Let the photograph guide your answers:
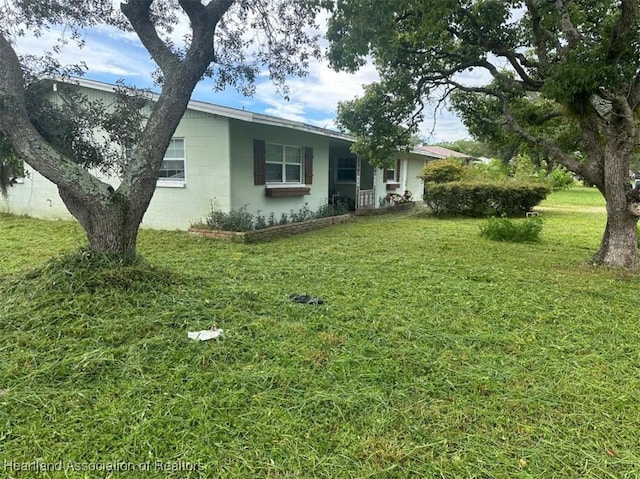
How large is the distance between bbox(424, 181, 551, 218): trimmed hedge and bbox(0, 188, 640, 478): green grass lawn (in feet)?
28.8

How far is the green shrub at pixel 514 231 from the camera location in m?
8.90

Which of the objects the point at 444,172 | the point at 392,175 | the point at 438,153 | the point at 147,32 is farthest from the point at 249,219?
the point at 438,153

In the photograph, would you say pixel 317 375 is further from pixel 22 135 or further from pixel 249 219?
pixel 249 219

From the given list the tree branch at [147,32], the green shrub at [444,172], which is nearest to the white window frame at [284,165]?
the tree branch at [147,32]

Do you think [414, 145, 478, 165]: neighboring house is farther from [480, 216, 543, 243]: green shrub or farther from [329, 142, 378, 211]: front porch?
[480, 216, 543, 243]: green shrub

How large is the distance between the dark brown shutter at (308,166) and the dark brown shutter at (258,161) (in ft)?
6.67

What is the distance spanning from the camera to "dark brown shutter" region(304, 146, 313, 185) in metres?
11.7

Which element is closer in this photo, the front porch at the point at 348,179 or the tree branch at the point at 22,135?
the tree branch at the point at 22,135

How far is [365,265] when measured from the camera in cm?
631

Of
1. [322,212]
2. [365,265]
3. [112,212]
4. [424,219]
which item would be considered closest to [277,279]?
[365,265]

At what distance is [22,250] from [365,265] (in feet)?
19.6

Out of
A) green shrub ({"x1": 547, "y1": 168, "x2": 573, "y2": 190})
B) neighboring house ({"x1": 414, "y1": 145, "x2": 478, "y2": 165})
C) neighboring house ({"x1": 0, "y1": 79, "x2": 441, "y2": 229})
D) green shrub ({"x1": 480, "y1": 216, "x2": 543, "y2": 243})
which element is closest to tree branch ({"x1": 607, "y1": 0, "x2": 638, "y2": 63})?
green shrub ({"x1": 480, "y1": 216, "x2": 543, "y2": 243})

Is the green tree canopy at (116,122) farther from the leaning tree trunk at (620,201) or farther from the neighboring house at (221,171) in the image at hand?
the leaning tree trunk at (620,201)

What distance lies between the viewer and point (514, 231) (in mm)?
9039
